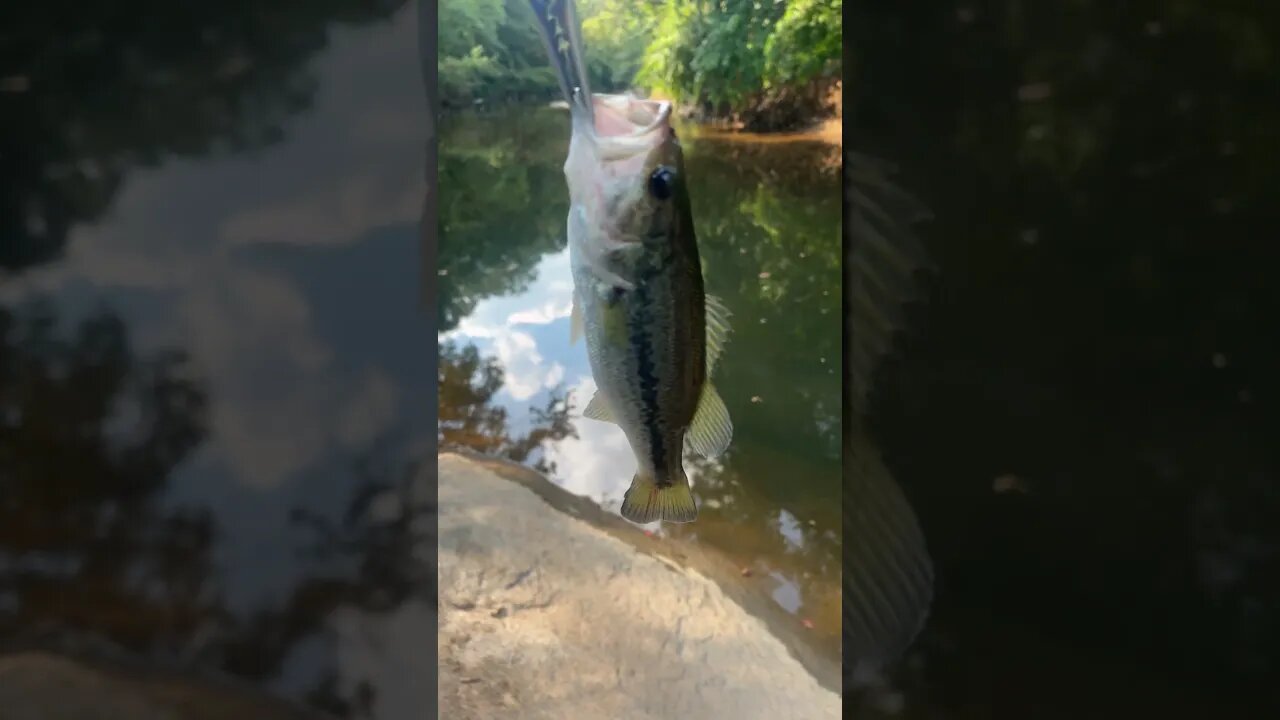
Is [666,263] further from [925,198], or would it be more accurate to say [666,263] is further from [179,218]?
[179,218]

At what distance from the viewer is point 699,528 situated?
2297 mm

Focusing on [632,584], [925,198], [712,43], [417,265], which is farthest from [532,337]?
[925,198]

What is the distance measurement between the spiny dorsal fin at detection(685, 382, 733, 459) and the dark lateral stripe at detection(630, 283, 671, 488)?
3cm

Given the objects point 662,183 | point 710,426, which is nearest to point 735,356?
point 710,426

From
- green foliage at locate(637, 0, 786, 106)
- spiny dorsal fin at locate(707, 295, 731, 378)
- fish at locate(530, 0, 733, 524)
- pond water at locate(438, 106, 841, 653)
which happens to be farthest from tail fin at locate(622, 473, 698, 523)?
pond water at locate(438, 106, 841, 653)

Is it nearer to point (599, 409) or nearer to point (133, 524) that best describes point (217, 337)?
point (133, 524)

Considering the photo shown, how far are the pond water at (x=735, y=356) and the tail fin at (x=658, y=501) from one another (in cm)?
75

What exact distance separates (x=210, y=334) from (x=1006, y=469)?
0.70m

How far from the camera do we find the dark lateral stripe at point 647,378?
0.72 m

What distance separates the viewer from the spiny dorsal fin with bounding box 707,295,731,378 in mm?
773

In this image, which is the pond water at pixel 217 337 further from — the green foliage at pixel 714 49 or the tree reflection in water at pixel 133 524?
the green foliage at pixel 714 49

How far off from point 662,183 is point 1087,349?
39cm

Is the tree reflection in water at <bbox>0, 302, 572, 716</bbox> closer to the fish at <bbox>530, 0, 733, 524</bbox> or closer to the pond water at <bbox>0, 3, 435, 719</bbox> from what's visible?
the pond water at <bbox>0, 3, 435, 719</bbox>

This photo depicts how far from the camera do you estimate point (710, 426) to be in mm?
799
